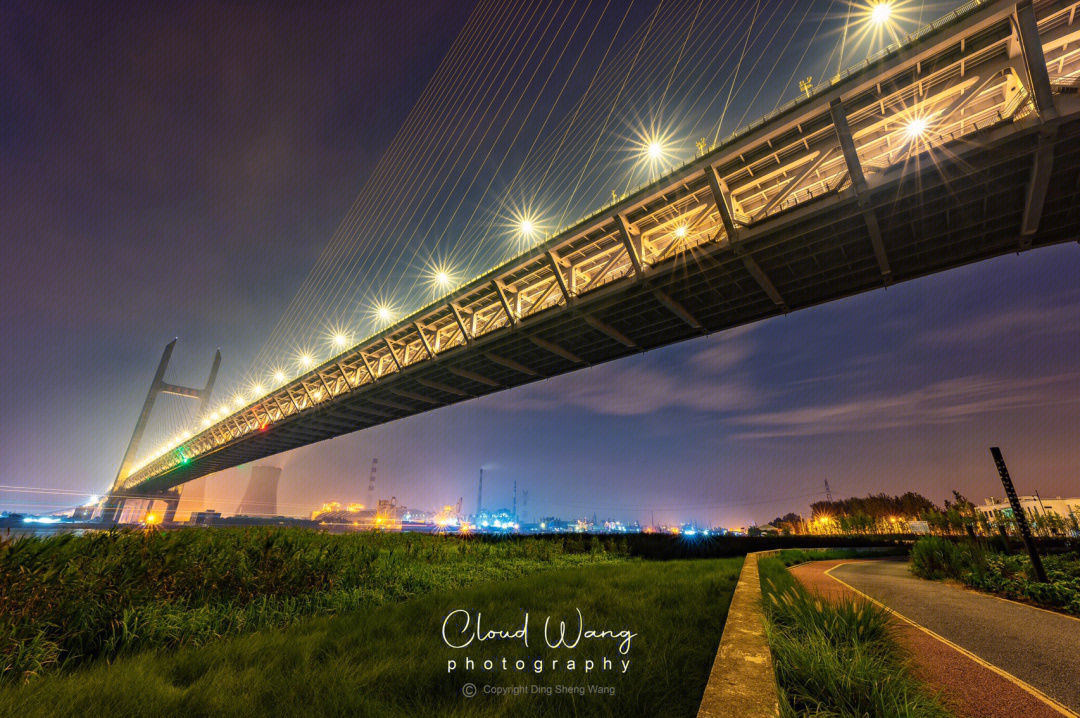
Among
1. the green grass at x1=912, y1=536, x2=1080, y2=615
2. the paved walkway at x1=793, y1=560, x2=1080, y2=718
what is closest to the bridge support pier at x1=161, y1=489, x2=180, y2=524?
the green grass at x1=912, y1=536, x2=1080, y2=615

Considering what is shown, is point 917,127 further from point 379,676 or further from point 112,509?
point 112,509

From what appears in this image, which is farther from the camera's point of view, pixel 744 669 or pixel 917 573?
pixel 917 573

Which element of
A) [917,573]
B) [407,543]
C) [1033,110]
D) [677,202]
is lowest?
[917,573]

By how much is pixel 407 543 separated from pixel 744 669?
13.1m

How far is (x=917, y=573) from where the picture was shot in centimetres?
1135

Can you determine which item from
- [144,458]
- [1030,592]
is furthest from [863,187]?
[144,458]

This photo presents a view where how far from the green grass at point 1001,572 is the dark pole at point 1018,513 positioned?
0.20 m

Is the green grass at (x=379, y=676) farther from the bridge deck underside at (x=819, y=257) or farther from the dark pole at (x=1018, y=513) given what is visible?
the bridge deck underside at (x=819, y=257)

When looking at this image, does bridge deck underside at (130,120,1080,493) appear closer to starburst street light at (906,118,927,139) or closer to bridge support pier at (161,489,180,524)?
starburst street light at (906,118,927,139)

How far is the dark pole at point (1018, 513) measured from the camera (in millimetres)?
8013

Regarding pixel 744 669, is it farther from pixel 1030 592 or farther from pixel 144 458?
pixel 144 458

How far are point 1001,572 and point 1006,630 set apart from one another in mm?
5340

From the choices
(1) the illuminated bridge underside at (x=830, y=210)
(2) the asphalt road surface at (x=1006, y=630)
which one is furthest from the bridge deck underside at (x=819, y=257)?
(2) the asphalt road surface at (x=1006, y=630)

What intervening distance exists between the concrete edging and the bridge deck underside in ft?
50.1
